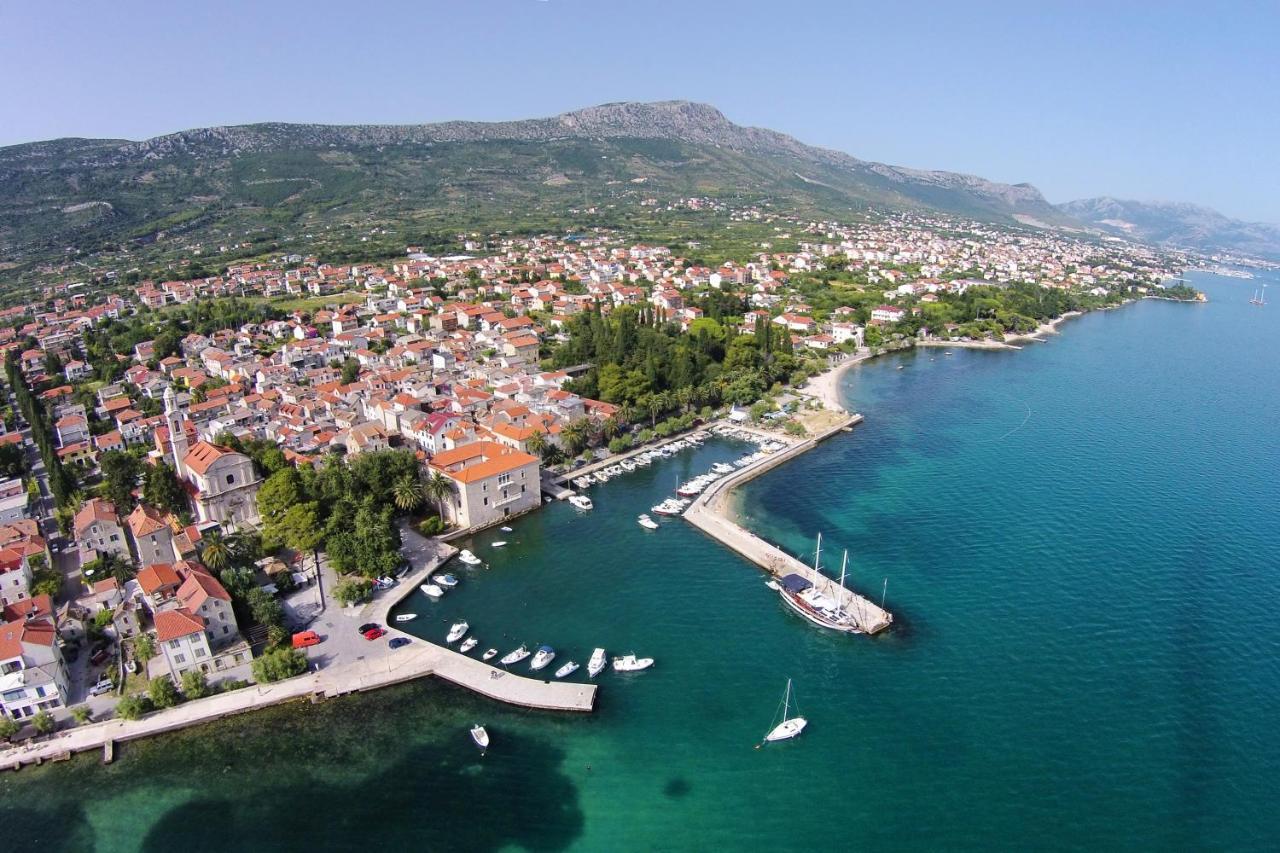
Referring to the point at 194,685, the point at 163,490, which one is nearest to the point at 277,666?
the point at 194,685

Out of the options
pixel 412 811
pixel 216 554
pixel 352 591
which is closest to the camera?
pixel 412 811

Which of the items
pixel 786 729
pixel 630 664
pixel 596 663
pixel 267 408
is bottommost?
pixel 786 729

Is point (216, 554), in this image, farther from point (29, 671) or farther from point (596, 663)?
point (596, 663)

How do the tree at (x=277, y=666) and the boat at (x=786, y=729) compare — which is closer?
the boat at (x=786, y=729)

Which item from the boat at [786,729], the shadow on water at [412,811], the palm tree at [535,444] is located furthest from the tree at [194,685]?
the palm tree at [535,444]

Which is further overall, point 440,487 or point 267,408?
point 267,408

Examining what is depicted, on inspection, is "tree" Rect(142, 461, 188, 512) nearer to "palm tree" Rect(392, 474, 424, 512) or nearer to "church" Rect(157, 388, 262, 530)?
"church" Rect(157, 388, 262, 530)

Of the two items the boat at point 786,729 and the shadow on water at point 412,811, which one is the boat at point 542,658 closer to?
the shadow on water at point 412,811
